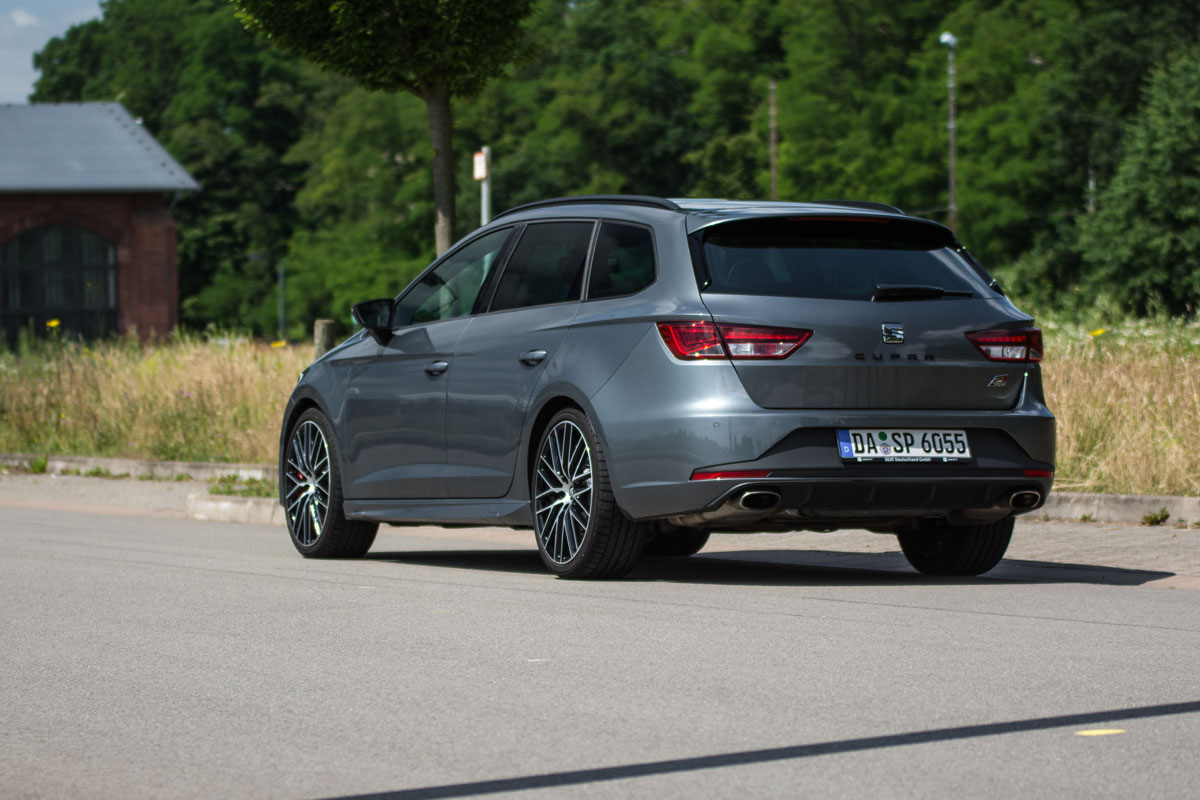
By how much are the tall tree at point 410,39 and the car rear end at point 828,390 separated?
7333mm

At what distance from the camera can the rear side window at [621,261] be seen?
28.1 feet

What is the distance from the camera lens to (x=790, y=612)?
7688 mm

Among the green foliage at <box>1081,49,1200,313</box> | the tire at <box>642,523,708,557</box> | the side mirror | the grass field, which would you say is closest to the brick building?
the green foliage at <box>1081,49,1200,313</box>

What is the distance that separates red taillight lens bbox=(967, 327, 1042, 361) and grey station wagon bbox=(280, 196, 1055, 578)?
11mm

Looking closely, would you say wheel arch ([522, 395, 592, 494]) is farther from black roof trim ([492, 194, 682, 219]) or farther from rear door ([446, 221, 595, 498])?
black roof trim ([492, 194, 682, 219])

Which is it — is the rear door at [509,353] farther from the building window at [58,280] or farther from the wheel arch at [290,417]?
the building window at [58,280]

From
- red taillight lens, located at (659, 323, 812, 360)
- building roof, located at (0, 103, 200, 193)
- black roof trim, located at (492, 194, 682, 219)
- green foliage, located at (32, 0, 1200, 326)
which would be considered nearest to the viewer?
red taillight lens, located at (659, 323, 812, 360)

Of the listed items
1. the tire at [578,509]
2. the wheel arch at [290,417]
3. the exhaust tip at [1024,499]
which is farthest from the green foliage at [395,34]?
the exhaust tip at [1024,499]

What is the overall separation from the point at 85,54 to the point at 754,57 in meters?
34.9

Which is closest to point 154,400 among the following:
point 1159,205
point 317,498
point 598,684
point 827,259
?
point 317,498

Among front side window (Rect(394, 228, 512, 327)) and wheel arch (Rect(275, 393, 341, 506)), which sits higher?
front side window (Rect(394, 228, 512, 327))

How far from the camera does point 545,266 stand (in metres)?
9.29

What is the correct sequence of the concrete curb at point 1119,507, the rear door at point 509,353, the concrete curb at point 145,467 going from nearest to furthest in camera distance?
the rear door at point 509,353, the concrete curb at point 1119,507, the concrete curb at point 145,467

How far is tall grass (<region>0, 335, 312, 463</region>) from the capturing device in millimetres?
18688
